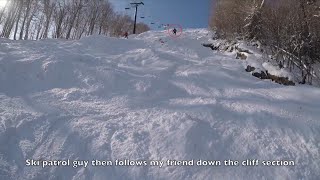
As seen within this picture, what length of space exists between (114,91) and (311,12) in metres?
7.59

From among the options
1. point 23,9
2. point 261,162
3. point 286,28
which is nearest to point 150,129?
point 261,162

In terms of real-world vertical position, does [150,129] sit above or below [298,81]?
below

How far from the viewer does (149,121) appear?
23.3ft

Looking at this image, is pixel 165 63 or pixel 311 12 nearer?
pixel 311 12

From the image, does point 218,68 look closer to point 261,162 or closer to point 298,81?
point 298,81

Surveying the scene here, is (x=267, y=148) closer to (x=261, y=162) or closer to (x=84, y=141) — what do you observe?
(x=261, y=162)

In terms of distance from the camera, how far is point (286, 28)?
1172cm

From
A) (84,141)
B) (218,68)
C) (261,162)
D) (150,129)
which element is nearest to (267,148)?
(261,162)

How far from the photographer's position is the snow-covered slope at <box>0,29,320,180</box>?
560 cm

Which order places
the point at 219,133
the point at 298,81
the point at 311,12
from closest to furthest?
1. the point at 219,133
2. the point at 298,81
3. the point at 311,12

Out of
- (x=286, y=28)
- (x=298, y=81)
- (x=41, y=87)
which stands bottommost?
(x=41, y=87)

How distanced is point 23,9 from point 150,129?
2800cm

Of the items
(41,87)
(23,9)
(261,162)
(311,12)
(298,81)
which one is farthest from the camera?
(23,9)

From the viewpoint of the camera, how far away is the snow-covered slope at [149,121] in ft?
18.4
